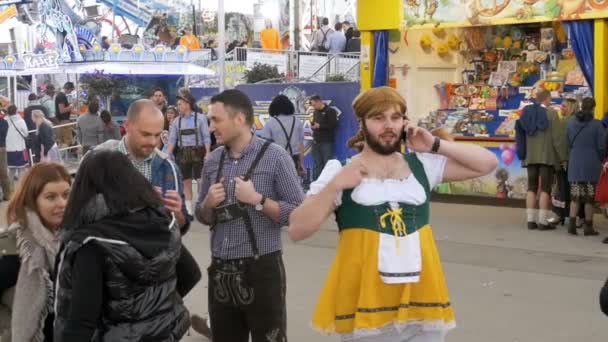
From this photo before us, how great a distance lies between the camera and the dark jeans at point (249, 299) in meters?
4.92

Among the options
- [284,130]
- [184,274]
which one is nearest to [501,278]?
[284,130]

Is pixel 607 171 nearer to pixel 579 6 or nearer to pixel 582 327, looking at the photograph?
pixel 579 6

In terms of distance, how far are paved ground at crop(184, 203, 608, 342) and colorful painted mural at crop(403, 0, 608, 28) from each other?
9.04 feet

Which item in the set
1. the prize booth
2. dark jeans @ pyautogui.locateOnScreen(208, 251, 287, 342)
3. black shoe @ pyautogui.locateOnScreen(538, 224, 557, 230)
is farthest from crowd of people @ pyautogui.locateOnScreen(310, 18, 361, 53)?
dark jeans @ pyautogui.locateOnScreen(208, 251, 287, 342)

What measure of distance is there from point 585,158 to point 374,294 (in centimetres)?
837

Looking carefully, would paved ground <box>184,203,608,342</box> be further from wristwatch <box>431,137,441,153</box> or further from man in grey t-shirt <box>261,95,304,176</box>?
wristwatch <box>431,137,441,153</box>

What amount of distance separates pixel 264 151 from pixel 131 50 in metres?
25.4

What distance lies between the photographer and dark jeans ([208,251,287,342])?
16.1 feet

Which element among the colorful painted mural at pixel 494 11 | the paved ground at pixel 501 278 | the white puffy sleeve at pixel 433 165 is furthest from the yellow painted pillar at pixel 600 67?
the white puffy sleeve at pixel 433 165

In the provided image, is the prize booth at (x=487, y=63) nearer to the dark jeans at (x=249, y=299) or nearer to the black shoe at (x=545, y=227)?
the black shoe at (x=545, y=227)

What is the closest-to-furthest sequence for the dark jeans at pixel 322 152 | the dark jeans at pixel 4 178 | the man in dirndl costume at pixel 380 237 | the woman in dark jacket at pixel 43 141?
the man in dirndl costume at pixel 380 237 < the dark jeans at pixel 322 152 < the dark jeans at pixel 4 178 < the woman in dark jacket at pixel 43 141

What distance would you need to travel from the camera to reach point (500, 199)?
1462cm

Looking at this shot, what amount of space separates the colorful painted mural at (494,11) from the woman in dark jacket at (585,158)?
1779mm

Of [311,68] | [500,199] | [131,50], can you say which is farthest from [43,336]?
[131,50]
